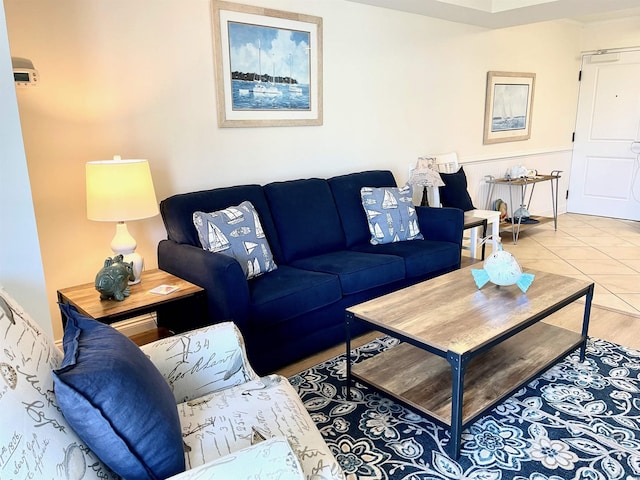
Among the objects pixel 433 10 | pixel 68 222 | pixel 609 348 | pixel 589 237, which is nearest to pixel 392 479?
pixel 609 348

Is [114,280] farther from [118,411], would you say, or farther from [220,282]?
[118,411]

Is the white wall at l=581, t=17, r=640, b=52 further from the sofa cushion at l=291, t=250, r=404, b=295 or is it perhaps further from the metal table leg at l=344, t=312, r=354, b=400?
the metal table leg at l=344, t=312, r=354, b=400

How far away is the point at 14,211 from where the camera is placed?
5.18 feet

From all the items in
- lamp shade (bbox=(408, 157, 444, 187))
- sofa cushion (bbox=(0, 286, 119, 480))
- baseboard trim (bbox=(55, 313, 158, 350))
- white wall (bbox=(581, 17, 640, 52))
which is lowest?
baseboard trim (bbox=(55, 313, 158, 350))

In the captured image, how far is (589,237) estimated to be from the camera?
17.5 feet

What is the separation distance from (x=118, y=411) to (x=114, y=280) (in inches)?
49.0

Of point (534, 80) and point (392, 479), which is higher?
point (534, 80)

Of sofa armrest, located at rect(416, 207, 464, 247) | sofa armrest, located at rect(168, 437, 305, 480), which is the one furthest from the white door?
sofa armrest, located at rect(168, 437, 305, 480)

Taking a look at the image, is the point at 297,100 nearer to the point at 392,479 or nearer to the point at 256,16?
the point at 256,16

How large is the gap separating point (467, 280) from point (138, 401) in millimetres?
1913

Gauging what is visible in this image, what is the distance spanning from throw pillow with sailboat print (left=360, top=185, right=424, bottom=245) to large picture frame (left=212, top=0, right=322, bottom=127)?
734mm

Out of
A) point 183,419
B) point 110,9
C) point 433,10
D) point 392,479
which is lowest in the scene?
point 392,479

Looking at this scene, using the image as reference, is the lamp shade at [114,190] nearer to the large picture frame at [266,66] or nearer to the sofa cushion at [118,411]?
the large picture frame at [266,66]

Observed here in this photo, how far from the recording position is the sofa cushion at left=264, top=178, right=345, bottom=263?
306cm
